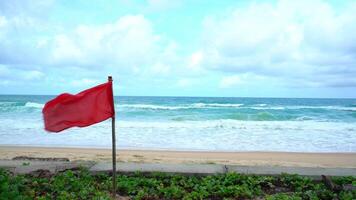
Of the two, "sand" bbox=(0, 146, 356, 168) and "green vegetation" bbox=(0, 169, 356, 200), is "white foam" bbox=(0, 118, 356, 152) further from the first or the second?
"green vegetation" bbox=(0, 169, 356, 200)

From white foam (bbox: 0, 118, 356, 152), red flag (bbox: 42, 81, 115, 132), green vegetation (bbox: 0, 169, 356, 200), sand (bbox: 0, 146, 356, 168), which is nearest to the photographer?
red flag (bbox: 42, 81, 115, 132)

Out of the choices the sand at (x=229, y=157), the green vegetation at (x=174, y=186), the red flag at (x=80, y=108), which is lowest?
the sand at (x=229, y=157)

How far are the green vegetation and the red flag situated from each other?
0.95m

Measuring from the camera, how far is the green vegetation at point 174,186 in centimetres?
495

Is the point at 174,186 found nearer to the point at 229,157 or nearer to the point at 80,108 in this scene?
the point at 80,108

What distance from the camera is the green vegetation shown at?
4.95 meters

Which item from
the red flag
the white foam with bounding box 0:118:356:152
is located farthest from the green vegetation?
the white foam with bounding box 0:118:356:152

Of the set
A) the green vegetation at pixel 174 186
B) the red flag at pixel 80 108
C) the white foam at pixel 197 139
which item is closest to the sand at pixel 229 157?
the white foam at pixel 197 139

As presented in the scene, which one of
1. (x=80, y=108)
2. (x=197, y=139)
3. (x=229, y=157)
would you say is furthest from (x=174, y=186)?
(x=197, y=139)

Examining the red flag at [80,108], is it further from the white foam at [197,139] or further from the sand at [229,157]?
the white foam at [197,139]

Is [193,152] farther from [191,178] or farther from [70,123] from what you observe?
[70,123]

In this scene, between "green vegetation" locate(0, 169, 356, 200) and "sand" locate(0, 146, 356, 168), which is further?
"sand" locate(0, 146, 356, 168)

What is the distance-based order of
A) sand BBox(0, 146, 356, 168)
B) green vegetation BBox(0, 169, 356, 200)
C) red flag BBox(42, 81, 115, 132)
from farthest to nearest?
sand BBox(0, 146, 356, 168)
green vegetation BBox(0, 169, 356, 200)
red flag BBox(42, 81, 115, 132)

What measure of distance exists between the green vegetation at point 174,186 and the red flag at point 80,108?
0.95 meters
